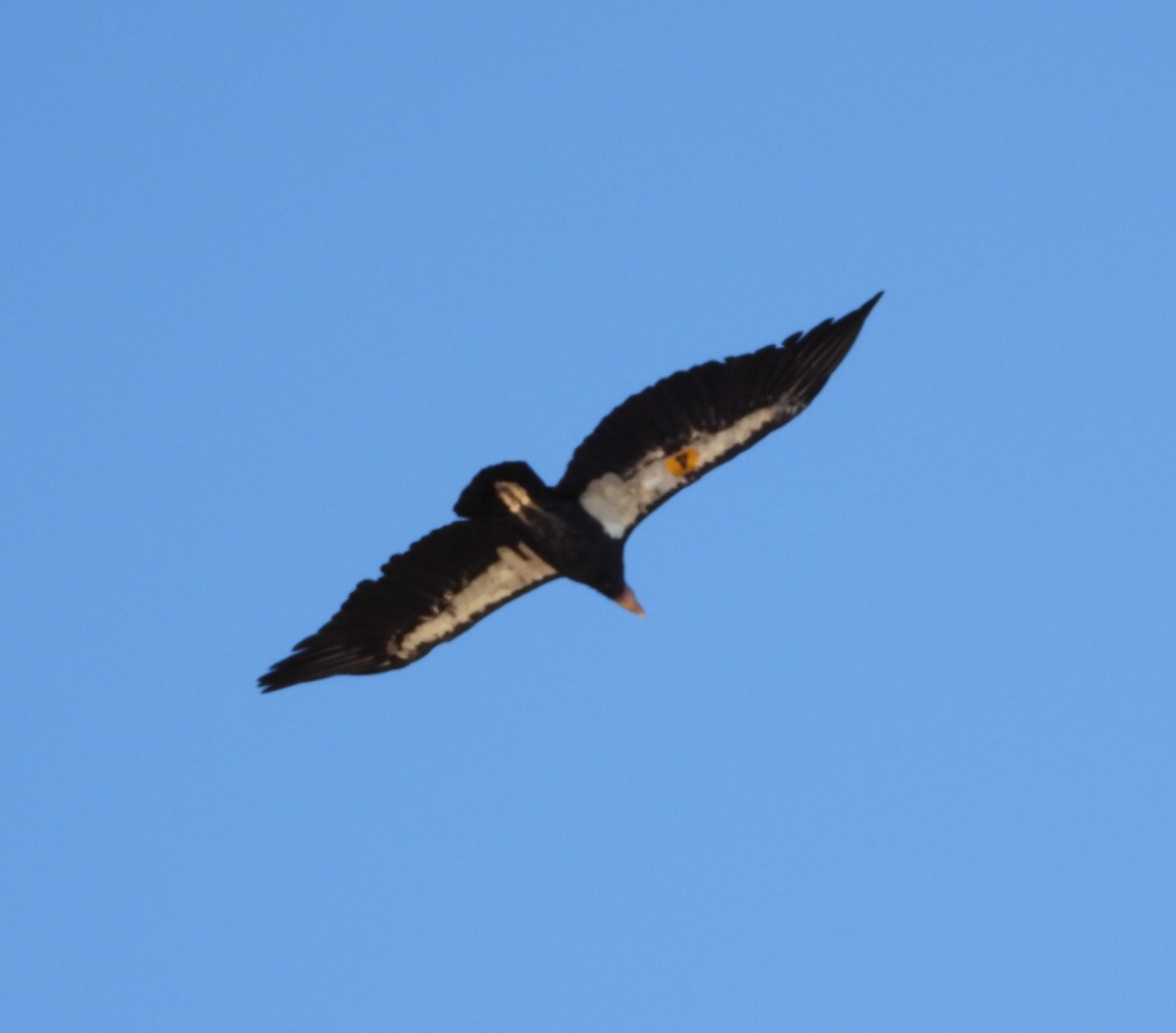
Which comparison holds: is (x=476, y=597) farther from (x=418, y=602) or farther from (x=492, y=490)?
(x=492, y=490)

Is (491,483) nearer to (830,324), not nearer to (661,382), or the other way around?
(661,382)

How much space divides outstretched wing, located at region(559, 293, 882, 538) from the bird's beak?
78 centimetres

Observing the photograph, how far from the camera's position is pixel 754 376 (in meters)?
19.5

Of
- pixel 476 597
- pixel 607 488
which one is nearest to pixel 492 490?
pixel 607 488

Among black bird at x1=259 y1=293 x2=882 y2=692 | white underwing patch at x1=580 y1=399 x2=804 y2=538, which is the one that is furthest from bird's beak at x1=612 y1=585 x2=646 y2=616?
white underwing patch at x1=580 y1=399 x2=804 y2=538

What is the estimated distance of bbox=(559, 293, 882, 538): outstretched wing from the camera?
19359mm

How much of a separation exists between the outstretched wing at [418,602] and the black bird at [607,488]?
0.01 metres

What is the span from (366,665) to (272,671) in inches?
35.3

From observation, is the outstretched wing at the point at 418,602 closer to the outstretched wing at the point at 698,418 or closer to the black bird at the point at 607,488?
the black bird at the point at 607,488

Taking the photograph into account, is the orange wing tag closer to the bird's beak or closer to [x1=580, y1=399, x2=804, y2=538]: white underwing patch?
[x1=580, y1=399, x2=804, y2=538]: white underwing patch

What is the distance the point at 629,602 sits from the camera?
20.2 m

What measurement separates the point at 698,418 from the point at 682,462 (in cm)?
43

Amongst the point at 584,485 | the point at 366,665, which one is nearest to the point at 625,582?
the point at 584,485

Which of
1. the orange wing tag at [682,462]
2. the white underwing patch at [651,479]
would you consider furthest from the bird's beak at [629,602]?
the orange wing tag at [682,462]
